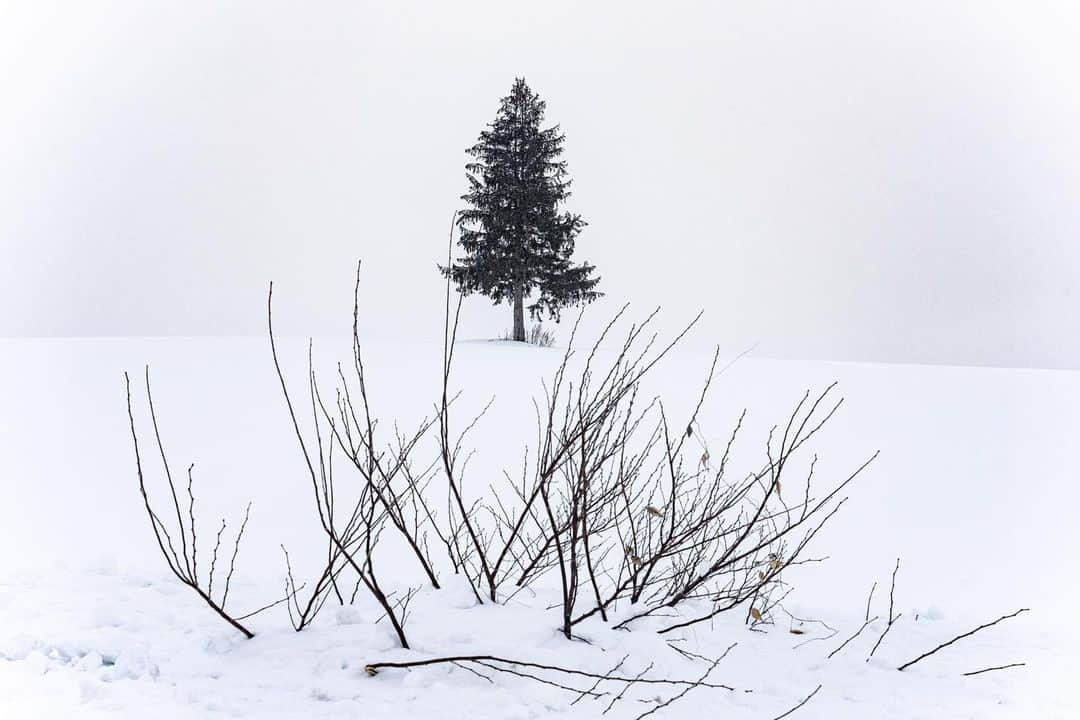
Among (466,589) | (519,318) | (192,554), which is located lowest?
(192,554)

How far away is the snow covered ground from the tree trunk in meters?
7.15

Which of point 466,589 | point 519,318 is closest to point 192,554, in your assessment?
point 466,589

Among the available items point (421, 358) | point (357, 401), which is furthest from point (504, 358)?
point (357, 401)

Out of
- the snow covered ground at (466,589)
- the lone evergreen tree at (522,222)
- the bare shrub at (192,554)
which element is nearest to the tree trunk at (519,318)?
the lone evergreen tree at (522,222)

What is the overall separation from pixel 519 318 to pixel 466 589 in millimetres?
15588

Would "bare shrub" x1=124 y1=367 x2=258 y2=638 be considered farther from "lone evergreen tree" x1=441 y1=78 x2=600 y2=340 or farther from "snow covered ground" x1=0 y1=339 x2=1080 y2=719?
"lone evergreen tree" x1=441 y1=78 x2=600 y2=340

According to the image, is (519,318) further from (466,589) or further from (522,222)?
(466,589)

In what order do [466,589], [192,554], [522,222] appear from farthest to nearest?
[522,222], [192,554], [466,589]

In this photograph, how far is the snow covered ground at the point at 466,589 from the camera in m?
2.36

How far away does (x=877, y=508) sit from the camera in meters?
6.03

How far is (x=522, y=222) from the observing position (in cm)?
1830

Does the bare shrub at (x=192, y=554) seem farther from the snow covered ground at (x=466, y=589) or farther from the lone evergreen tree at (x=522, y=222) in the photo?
the lone evergreen tree at (x=522, y=222)

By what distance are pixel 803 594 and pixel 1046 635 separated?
4.24 ft

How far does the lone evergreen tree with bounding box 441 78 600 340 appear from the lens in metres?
18.2
